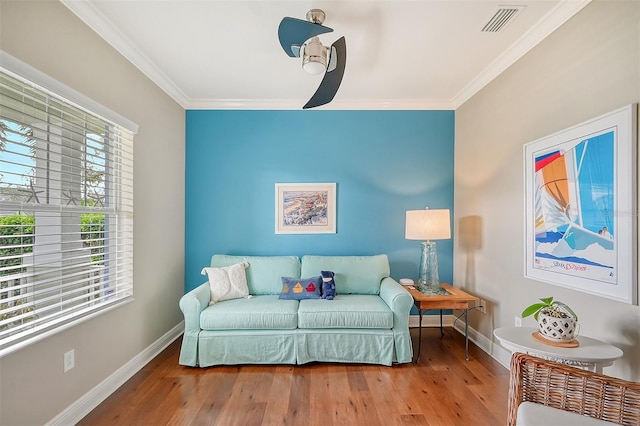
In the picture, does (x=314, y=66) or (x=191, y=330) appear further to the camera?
(x=191, y=330)

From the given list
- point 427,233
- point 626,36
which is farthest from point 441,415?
point 626,36

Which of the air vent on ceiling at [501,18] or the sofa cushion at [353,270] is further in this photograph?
the sofa cushion at [353,270]

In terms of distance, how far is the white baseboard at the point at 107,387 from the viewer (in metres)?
1.76

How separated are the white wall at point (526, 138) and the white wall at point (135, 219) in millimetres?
3297

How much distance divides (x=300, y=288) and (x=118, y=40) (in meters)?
2.61

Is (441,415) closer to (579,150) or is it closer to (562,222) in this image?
(562,222)

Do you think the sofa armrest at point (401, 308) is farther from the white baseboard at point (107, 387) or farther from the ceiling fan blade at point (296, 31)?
the white baseboard at point (107, 387)

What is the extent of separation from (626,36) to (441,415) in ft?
8.37

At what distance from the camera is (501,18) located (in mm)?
1992

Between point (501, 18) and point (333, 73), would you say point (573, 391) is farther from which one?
point (501, 18)

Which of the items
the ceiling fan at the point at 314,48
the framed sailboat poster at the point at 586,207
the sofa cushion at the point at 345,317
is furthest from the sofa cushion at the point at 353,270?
the ceiling fan at the point at 314,48

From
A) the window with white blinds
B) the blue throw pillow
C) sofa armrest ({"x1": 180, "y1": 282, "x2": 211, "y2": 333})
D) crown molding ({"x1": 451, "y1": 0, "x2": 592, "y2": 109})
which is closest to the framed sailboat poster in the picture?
crown molding ({"x1": 451, "y1": 0, "x2": 592, "y2": 109})

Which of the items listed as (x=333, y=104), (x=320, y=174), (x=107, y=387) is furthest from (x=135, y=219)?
(x=333, y=104)

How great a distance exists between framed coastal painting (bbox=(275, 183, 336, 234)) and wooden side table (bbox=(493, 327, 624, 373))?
213cm
